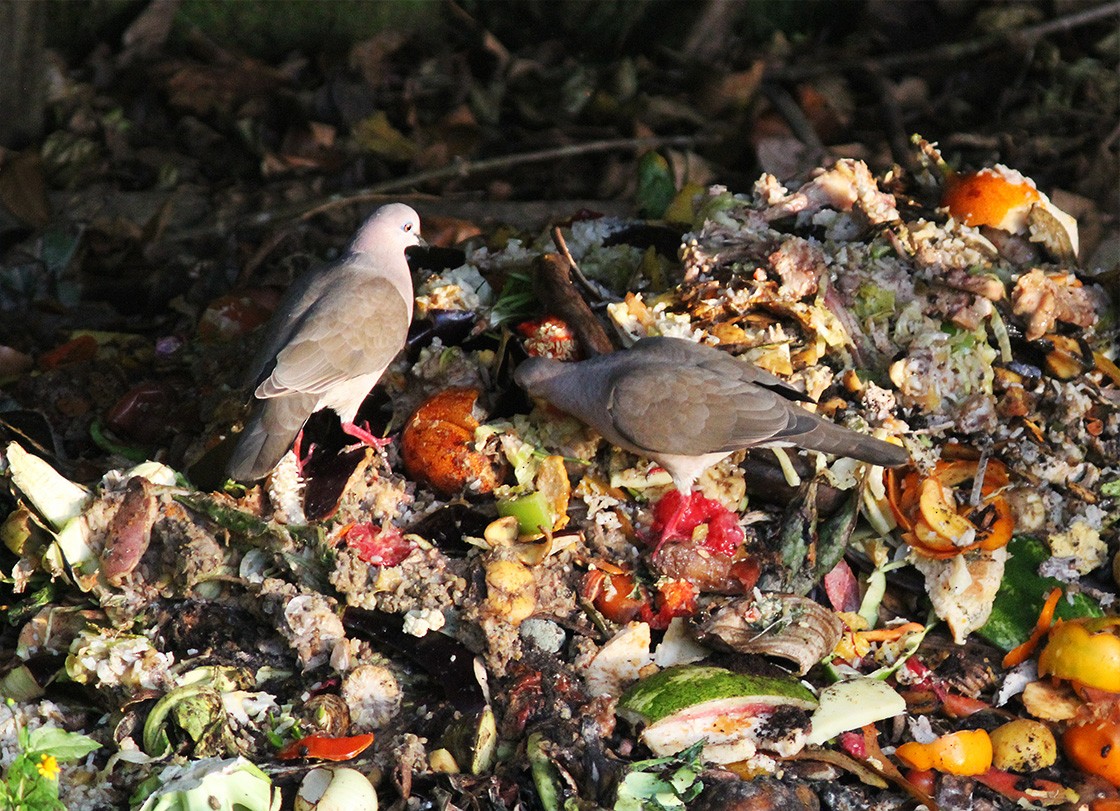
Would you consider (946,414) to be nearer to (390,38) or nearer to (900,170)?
(900,170)

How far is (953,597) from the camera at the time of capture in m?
3.97

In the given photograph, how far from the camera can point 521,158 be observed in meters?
7.43

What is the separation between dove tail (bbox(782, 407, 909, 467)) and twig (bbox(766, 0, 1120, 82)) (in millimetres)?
4970

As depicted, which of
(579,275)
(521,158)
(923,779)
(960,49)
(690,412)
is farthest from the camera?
(960,49)

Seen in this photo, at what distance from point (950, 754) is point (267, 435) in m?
2.23

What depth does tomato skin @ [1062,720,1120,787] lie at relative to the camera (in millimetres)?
3645

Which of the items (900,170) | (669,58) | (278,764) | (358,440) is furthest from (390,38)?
(278,764)

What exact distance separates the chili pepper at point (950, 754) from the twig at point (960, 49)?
18.3 feet

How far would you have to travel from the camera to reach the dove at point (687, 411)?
3789 millimetres

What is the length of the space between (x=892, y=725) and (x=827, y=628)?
0.34 metres

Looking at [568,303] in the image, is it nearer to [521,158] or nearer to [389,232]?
[389,232]

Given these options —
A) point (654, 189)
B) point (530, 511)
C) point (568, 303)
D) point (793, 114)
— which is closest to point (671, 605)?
point (530, 511)

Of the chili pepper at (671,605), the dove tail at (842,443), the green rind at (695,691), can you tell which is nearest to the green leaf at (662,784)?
the green rind at (695,691)

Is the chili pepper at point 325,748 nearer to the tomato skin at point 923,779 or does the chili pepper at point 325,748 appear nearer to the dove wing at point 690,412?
the dove wing at point 690,412
